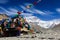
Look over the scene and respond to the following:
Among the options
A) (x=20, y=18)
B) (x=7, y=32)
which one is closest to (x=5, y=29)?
(x=7, y=32)

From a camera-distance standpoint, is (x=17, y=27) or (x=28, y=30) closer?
(x=17, y=27)

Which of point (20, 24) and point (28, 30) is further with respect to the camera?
point (28, 30)

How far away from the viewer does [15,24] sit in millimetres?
45250

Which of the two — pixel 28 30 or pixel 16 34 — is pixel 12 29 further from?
pixel 28 30

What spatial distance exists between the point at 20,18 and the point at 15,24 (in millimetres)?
1718

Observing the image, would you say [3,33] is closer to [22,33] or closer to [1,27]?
[1,27]

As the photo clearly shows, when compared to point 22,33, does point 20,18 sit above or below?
above

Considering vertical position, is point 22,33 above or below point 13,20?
below

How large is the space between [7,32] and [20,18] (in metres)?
4.31

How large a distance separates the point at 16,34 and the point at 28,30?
14.9ft

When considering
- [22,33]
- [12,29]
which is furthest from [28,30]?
[12,29]

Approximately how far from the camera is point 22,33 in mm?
47500

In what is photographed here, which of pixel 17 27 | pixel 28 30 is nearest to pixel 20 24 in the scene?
pixel 17 27

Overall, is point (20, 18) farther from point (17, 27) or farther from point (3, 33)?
point (3, 33)
